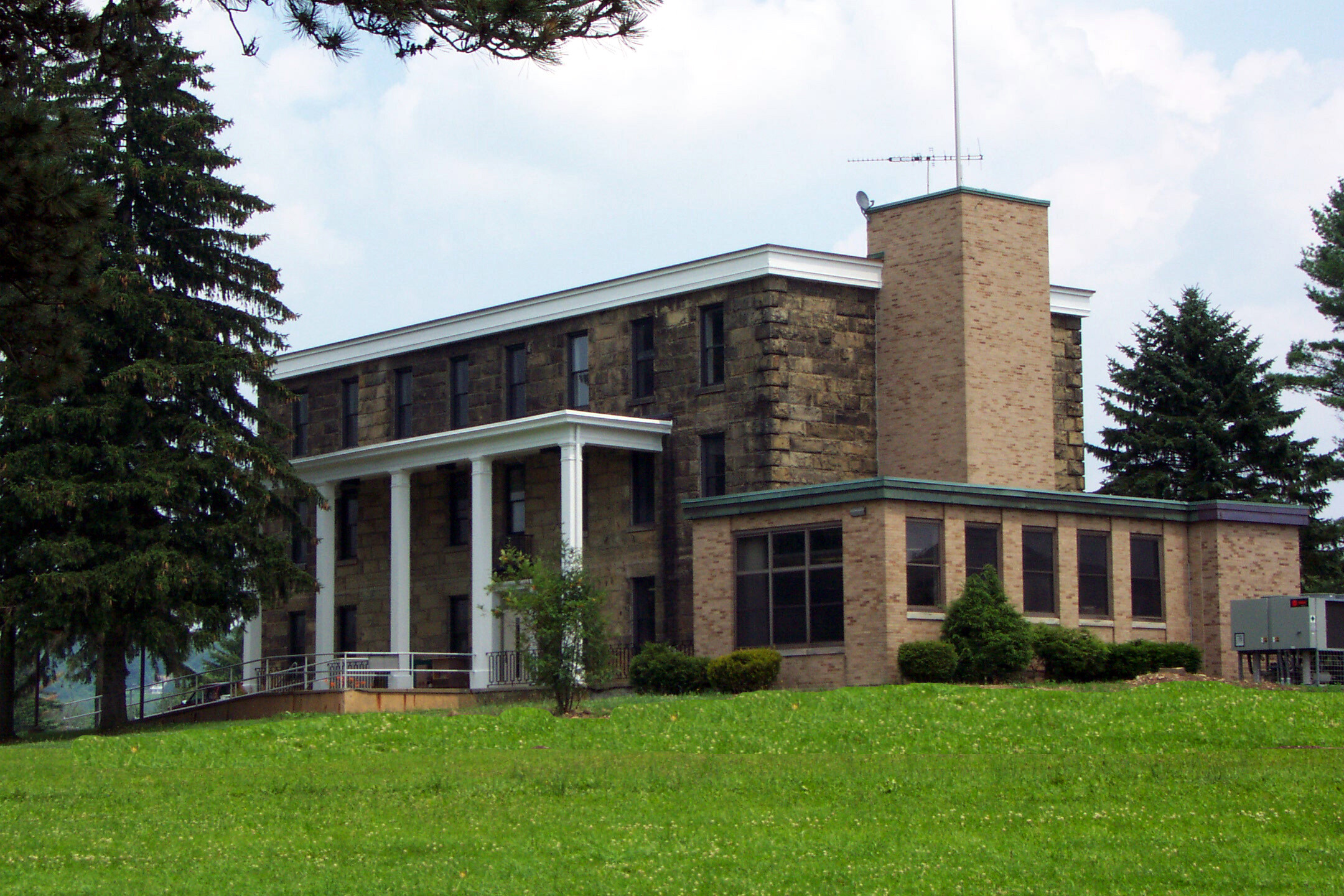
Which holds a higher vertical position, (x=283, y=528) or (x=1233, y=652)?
(x=283, y=528)

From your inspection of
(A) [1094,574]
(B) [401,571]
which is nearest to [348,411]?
(B) [401,571]

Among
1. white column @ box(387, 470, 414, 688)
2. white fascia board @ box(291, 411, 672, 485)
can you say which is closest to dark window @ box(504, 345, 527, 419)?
white fascia board @ box(291, 411, 672, 485)

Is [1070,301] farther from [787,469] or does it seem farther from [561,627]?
[561,627]

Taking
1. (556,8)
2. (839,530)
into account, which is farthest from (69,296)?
(839,530)

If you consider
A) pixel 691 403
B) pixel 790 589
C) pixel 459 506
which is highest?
pixel 691 403

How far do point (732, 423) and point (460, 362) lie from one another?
983cm

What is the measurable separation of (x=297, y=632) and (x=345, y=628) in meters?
2.56

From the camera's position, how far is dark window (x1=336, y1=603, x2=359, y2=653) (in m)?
45.9

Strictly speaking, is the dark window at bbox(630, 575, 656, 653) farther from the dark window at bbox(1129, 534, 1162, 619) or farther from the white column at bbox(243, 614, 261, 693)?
the white column at bbox(243, 614, 261, 693)

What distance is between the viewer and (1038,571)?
111ft

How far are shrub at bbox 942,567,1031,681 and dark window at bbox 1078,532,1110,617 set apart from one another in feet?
9.04

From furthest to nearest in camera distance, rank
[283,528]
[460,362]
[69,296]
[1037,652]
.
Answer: [283,528]
[460,362]
[1037,652]
[69,296]

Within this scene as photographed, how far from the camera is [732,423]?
3684 centimetres

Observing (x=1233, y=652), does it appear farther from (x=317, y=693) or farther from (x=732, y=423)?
(x=317, y=693)
